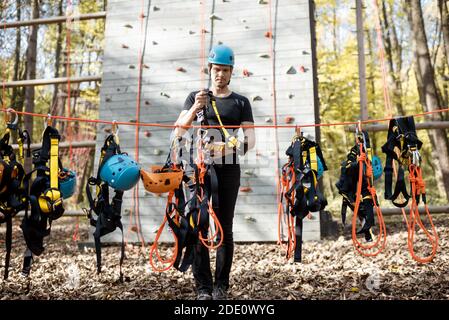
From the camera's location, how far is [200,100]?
3.02 m

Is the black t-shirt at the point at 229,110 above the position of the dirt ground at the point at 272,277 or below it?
above

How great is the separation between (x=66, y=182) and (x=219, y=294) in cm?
150

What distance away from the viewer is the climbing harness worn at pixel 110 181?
2.97 meters

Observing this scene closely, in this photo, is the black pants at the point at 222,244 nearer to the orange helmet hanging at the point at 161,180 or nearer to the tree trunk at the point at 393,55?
the orange helmet hanging at the point at 161,180

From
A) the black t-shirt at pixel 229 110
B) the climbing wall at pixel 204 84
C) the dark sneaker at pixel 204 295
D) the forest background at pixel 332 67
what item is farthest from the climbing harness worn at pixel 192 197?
the forest background at pixel 332 67

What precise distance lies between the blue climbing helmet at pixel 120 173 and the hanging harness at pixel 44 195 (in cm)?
35

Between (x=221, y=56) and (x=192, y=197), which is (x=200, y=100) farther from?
(x=192, y=197)

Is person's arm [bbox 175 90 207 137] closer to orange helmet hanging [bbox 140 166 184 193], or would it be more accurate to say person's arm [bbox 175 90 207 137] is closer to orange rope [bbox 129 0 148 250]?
orange helmet hanging [bbox 140 166 184 193]

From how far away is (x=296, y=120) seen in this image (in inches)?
229

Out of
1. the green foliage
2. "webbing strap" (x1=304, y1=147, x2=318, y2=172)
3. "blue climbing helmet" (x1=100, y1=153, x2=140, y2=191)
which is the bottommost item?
"blue climbing helmet" (x1=100, y1=153, x2=140, y2=191)

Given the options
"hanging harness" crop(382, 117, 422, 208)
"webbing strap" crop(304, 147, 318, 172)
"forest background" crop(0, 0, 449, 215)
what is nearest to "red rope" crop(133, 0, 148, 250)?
"webbing strap" crop(304, 147, 318, 172)

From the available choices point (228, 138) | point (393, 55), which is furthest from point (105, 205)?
point (393, 55)

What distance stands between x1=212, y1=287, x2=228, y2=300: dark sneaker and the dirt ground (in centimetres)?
22

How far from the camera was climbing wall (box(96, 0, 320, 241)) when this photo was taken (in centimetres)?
585
